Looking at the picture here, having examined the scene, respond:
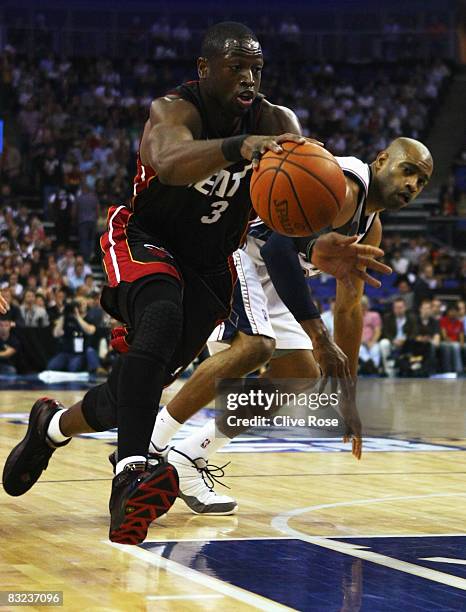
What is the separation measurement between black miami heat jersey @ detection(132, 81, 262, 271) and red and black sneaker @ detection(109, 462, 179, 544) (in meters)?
1.08

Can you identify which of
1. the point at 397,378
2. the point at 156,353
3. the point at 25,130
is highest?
the point at 25,130

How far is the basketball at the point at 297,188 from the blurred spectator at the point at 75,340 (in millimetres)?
11497

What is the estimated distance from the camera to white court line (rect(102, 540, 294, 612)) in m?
3.09

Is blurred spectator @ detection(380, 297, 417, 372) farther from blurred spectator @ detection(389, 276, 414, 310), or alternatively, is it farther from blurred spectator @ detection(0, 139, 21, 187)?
blurred spectator @ detection(0, 139, 21, 187)

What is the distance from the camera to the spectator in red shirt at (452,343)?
16.3 meters

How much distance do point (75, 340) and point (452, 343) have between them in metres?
5.37

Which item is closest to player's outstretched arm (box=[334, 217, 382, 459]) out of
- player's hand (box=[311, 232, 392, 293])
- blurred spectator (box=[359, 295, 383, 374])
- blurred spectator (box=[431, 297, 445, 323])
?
player's hand (box=[311, 232, 392, 293])

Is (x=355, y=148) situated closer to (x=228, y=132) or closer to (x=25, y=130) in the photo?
(x=25, y=130)

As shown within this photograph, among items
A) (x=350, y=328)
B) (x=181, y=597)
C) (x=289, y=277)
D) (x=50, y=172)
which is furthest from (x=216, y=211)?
(x=50, y=172)

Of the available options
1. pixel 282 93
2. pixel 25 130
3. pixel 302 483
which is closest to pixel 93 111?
pixel 25 130

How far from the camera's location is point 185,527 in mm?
4504

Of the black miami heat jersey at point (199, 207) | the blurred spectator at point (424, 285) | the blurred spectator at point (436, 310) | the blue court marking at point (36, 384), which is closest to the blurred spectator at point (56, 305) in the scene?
the blue court marking at point (36, 384)

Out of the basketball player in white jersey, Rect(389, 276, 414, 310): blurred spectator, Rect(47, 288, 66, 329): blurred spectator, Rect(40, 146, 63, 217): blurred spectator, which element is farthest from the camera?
Rect(40, 146, 63, 217): blurred spectator

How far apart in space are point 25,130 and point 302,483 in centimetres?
1834
